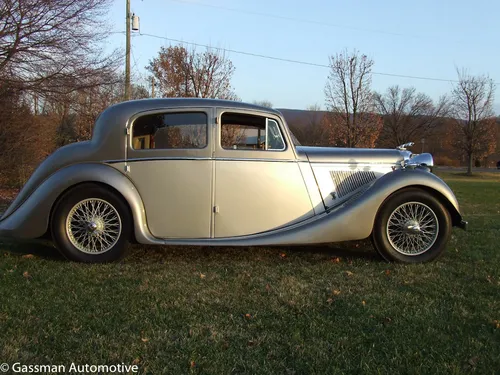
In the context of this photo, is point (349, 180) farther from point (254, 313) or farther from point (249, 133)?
point (254, 313)

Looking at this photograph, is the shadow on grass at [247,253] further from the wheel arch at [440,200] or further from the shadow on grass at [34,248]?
the shadow on grass at [34,248]

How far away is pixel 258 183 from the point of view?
441cm

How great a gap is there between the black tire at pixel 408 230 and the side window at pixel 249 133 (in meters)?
1.40

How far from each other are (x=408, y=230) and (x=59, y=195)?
3870 millimetres

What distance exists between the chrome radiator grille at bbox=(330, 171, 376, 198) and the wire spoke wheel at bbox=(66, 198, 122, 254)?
253 centimetres

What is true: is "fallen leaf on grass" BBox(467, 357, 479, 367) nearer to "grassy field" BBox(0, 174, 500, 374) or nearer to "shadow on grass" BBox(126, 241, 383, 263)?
"grassy field" BBox(0, 174, 500, 374)

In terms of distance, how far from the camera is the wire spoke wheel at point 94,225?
4.32 meters

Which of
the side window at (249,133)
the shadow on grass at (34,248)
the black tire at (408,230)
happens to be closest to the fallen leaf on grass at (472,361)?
the black tire at (408,230)

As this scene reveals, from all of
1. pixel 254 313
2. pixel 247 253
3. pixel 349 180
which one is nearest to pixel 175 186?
pixel 247 253

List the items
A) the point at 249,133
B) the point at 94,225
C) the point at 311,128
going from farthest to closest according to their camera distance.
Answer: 1. the point at 311,128
2. the point at 249,133
3. the point at 94,225

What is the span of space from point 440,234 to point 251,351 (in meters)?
2.96

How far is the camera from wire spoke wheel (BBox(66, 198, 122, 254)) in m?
4.32

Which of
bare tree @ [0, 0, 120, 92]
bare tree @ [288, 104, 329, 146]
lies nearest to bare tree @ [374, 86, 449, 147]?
bare tree @ [288, 104, 329, 146]

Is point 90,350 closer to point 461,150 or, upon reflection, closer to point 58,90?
point 58,90
